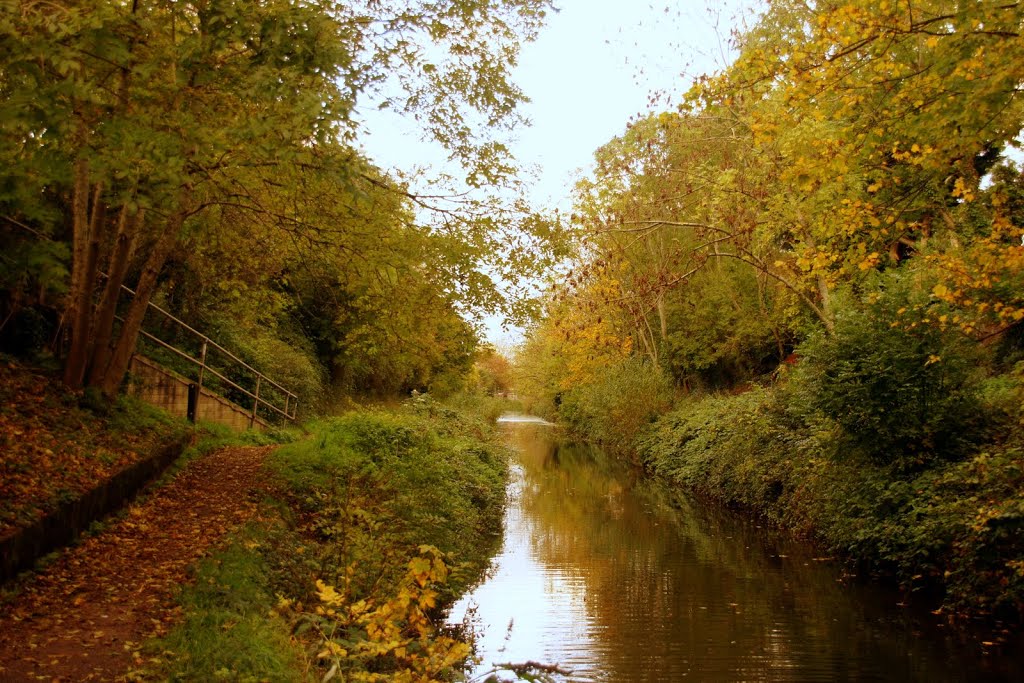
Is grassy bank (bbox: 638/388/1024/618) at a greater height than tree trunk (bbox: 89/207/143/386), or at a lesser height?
lesser

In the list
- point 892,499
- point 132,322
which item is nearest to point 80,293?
point 132,322

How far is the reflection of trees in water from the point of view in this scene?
29.0 ft

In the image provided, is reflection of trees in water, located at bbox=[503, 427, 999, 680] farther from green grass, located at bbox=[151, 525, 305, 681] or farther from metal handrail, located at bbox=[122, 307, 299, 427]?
metal handrail, located at bbox=[122, 307, 299, 427]

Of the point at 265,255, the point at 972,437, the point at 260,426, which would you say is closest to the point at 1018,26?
the point at 972,437

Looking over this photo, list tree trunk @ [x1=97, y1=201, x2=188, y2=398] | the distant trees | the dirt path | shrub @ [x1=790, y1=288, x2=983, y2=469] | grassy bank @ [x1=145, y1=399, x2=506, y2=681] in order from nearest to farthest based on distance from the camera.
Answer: the dirt path → grassy bank @ [x1=145, y1=399, x2=506, y2=681] → the distant trees → tree trunk @ [x1=97, y1=201, x2=188, y2=398] → shrub @ [x1=790, y1=288, x2=983, y2=469]

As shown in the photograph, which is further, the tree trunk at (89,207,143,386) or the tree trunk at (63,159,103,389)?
the tree trunk at (63,159,103,389)

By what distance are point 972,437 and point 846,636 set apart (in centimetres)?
429

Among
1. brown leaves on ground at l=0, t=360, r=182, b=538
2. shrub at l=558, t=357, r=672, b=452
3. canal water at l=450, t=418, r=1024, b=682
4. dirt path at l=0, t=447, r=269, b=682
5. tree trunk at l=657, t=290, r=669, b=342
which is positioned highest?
tree trunk at l=657, t=290, r=669, b=342

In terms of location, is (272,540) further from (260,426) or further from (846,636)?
(260,426)

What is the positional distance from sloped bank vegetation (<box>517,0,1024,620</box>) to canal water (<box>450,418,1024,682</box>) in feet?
2.79

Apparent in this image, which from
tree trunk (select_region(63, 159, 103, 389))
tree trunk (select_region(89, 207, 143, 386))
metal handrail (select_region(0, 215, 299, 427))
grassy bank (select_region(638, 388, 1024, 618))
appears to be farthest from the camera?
metal handrail (select_region(0, 215, 299, 427))

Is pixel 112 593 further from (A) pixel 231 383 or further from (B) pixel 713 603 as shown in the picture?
(A) pixel 231 383

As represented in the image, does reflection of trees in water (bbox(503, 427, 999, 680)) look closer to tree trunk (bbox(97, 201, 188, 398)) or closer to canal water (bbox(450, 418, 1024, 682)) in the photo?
canal water (bbox(450, 418, 1024, 682))

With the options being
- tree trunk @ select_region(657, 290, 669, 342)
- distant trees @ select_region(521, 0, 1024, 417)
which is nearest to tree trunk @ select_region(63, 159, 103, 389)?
distant trees @ select_region(521, 0, 1024, 417)
